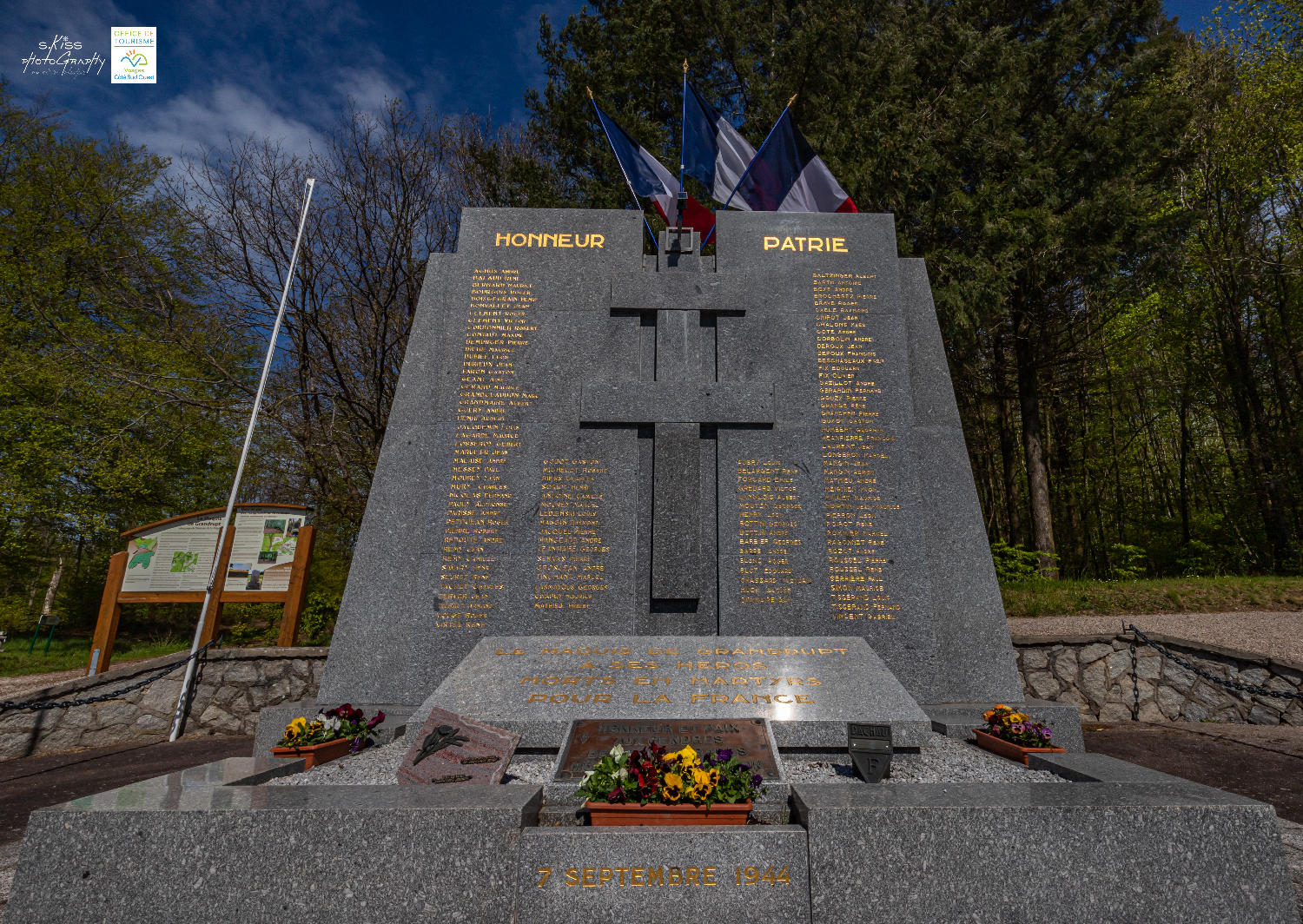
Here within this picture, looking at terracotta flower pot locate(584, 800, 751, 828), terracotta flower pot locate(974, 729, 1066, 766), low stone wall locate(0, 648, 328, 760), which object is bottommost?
low stone wall locate(0, 648, 328, 760)

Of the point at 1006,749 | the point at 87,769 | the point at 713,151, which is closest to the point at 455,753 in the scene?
the point at 1006,749

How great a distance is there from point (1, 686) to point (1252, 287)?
3444 cm

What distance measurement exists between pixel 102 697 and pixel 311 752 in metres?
4.94

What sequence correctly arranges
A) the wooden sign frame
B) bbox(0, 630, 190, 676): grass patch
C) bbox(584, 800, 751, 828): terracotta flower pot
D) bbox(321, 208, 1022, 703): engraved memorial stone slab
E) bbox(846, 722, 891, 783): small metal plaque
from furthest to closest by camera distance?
bbox(0, 630, 190, 676): grass patch, the wooden sign frame, bbox(321, 208, 1022, 703): engraved memorial stone slab, bbox(846, 722, 891, 783): small metal plaque, bbox(584, 800, 751, 828): terracotta flower pot

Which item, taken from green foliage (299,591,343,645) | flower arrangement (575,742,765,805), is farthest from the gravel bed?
green foliage (299,591,343,645)

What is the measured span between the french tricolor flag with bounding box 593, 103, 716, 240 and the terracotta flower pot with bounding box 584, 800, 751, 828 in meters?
8.47

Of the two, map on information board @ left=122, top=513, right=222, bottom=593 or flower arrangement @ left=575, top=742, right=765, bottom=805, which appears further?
map on information board @ left=122, top=513, right=222, bottom=593

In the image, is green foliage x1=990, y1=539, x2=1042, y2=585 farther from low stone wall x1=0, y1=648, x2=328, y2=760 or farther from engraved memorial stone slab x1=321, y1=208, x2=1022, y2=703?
low stone wall x1=0, y1=648, x2=328, y2=760

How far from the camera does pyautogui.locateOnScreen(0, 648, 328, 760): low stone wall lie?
8.78 m

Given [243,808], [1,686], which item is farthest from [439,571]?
[1,686]

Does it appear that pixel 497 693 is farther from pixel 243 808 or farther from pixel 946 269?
pixel 946 269

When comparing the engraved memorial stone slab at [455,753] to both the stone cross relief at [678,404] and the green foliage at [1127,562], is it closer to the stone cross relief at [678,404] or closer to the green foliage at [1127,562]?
the stone cross relief at [678,404]

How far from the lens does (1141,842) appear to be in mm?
3459

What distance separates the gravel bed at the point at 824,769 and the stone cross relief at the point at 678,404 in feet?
8.71
